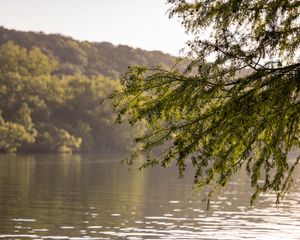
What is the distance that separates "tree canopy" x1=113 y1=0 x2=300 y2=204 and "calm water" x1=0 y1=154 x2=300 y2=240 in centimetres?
1743

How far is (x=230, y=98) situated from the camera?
49.9 feet

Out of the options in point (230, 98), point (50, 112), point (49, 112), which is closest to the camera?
point (230, 98)

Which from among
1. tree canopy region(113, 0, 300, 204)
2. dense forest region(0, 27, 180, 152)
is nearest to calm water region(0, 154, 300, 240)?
tree canopy region(113, 0, 300, 204)

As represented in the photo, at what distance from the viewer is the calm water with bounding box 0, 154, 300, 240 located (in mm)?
34844

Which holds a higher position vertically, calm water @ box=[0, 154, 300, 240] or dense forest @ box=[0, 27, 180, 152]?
dense forest @ box=[0, 27, 180, 152]

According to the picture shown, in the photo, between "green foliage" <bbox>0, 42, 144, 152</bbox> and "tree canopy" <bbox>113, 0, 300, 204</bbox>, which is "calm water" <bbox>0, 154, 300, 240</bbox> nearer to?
"tree canopy" <bbox>113, 0, 300, 204</bbox>

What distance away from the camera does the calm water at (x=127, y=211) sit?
34.8 meters

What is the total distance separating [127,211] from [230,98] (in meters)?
30.1

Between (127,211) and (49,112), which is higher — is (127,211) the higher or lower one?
the lower one

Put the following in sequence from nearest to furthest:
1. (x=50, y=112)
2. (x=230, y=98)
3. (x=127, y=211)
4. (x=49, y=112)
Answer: (x=230, y=98)
(x=127, y=211)
(x=49, y=112)
(x=50, y=112)

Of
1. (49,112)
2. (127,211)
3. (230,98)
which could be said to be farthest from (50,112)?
(230,98)

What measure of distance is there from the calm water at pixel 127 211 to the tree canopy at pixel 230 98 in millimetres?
17430

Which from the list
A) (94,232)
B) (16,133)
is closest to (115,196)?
(94,232)

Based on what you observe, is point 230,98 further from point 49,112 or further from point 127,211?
point 49,112
